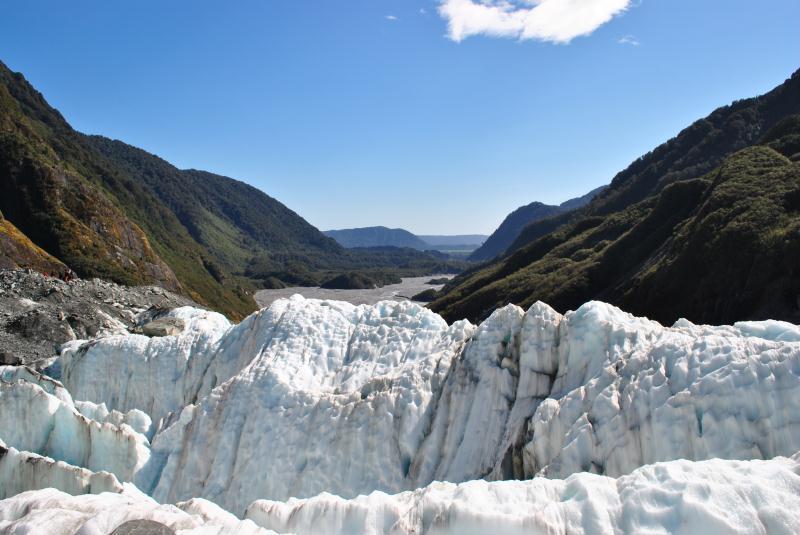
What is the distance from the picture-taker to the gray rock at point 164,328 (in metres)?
31.8

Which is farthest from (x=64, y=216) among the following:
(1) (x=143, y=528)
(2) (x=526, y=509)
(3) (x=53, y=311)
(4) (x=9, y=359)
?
(2) (x=526, y=509)

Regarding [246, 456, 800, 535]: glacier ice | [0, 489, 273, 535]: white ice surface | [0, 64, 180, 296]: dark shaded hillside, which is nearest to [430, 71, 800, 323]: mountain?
[246, 456, 800, 535]: glacier ice

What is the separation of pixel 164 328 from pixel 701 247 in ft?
139

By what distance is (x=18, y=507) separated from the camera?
12.5 meters

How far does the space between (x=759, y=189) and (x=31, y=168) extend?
105m

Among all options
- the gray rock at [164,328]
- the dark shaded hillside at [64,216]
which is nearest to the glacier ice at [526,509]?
the gray rock at [164,328]

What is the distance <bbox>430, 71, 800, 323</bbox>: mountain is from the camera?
1555 inches

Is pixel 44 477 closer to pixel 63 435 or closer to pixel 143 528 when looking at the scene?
pixel 63 435

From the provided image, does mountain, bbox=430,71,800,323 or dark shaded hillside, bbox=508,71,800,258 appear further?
dark shaded hillside, bbox=508,71,800,258

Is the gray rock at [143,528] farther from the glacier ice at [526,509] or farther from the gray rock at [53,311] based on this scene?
the gray rock at [53,311]

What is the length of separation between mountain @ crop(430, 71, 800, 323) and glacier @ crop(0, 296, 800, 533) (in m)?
24.8

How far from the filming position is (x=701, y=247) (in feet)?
157

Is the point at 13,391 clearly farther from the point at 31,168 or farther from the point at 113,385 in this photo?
the point at 31,168

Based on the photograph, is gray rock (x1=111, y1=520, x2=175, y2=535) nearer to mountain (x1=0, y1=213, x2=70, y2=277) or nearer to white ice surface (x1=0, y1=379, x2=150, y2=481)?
white ice surface (x1=0, y1=379, x2=150, y2=481)
